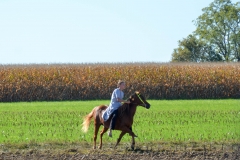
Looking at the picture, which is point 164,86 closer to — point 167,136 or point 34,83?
point 34,83

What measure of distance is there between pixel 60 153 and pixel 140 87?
96.2ft

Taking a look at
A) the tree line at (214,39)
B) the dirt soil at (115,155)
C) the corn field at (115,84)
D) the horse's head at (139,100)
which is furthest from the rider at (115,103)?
the tree line at (214,39)

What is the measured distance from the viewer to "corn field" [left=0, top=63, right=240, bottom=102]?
4531 cm

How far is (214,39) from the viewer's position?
93000mm

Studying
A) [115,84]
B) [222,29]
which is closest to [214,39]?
[222,29]

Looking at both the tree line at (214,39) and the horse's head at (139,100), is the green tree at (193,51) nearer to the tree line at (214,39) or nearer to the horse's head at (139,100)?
the tree line at (214,39)

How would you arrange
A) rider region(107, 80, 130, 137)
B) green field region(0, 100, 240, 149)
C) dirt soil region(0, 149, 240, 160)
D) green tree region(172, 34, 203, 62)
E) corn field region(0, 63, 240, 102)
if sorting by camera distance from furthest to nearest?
green tree region(172, 34, 203, 62), corn field region(0, 63, 240, 102), green field region(0, 100, 240, 149), rider region(107, 80, 130, 137), dirt soil region(0, 149, 240, 160)

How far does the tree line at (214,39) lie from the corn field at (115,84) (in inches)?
1708

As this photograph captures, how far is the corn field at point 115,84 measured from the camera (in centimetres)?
4531

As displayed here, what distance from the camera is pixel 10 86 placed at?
4578cm

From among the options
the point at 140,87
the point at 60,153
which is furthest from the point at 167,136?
the point at 140,87

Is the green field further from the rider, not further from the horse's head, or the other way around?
the horse's head

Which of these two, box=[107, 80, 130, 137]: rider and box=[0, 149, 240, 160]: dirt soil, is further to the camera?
box=[107, 80, 130, 137]: rider

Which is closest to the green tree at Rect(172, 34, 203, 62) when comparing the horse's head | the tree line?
the tree line
